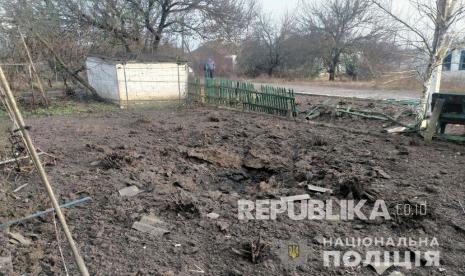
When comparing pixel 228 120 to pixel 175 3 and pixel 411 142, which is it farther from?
pixel 175 3

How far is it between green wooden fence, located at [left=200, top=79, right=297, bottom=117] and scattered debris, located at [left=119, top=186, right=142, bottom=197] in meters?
6.61

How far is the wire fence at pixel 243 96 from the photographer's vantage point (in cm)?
1060

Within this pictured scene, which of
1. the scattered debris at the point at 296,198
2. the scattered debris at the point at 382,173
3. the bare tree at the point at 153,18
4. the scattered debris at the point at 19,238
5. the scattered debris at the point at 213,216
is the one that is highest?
the bare tree at the point at 153,18

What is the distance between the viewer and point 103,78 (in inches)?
581

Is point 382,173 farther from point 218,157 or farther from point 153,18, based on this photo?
point 153,18

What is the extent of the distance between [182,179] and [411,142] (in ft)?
15.5

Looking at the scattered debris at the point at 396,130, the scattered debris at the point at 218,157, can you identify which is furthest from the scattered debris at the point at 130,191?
the scattered debris at the point at 396,130

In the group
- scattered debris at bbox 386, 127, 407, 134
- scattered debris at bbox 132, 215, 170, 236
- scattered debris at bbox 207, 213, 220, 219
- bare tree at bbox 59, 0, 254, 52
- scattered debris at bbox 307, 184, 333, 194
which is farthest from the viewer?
bare tree at bbox 59, 0, 254, 52

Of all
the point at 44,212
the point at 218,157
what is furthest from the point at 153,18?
the point at 44,212

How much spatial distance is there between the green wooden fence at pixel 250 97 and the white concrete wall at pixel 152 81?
1.78 metres

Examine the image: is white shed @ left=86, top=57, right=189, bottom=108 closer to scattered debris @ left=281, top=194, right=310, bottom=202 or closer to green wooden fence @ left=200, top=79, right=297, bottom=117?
green wooden fence @ left=200, top=79, right=297, bottom=117

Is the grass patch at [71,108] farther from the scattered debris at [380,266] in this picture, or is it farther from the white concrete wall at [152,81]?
the scattered debris at [380,266]

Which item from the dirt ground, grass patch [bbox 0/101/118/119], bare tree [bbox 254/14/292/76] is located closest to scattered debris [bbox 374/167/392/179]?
the dirt ground

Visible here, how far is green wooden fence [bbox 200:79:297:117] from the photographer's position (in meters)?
10.6
